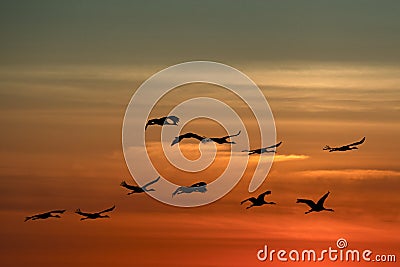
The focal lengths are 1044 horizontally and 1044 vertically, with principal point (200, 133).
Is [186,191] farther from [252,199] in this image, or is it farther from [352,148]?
[352,148]

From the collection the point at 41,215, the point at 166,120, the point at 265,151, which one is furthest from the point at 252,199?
the point at 41,215

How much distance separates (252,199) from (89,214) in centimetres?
677

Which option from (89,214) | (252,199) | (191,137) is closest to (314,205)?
(252,199)

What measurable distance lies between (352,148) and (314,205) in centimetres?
286

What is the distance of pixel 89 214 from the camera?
1699 inches

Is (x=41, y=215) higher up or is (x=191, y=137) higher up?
(x=191, y=137)

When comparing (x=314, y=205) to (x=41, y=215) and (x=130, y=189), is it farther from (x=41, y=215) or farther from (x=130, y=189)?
(x=41, y=215)

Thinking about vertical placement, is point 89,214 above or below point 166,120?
below

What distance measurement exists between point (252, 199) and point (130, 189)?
5.06m

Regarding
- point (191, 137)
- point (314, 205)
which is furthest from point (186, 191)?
point (314, 205)

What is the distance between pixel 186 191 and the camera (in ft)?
141

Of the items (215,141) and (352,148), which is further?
(215,141)

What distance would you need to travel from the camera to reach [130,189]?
42.5 m

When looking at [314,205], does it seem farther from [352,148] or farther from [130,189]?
[130,189]
